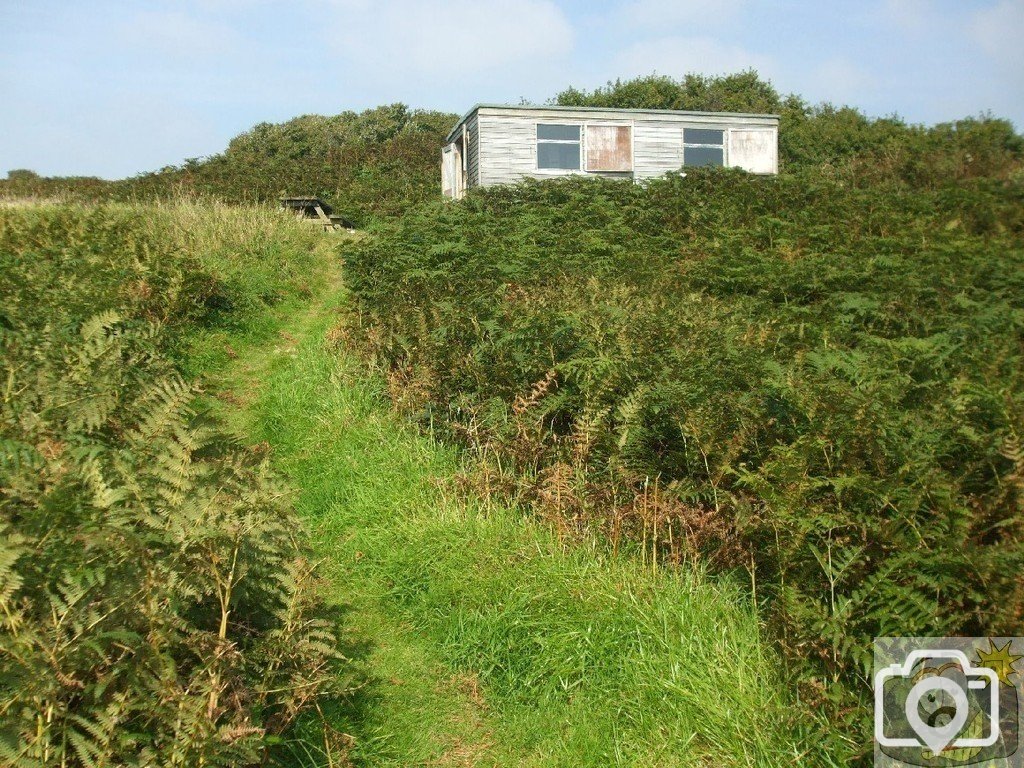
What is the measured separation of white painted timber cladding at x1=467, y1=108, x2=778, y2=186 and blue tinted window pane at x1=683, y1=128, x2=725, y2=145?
16 centimetres

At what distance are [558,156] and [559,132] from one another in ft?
2.48

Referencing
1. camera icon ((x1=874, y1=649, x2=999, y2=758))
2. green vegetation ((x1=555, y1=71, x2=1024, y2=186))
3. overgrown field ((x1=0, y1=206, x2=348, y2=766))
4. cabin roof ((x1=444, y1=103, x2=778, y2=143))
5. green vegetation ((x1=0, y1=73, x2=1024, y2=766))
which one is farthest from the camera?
cabin roof ((x1=444, y1=103, x2=778, y2=143))

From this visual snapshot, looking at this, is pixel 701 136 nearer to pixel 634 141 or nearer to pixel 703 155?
pixel 703 155

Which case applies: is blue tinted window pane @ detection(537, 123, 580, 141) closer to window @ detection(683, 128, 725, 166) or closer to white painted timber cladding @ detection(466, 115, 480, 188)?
white painted timber cladding @ detection(466, 115, 480, 188)

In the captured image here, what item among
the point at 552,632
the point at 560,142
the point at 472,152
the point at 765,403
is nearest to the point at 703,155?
the point at 560,142

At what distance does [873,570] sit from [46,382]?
13.5 feet

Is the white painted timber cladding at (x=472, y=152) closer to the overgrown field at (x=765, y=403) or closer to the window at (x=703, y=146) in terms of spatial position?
the window at (x=703, y=146)

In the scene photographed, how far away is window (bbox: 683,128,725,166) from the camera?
25641mm

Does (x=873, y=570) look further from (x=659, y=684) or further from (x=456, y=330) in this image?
(x=456, y=330)

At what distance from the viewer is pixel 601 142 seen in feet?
81.5

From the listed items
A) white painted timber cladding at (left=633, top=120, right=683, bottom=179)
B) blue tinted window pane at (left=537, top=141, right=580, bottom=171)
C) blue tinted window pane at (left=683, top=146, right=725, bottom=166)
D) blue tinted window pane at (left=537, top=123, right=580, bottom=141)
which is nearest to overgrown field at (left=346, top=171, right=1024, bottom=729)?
blue tinted window pane at (left=537, top=141, right=580, bottom=171)

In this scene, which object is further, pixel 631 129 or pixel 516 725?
pixel 631 129

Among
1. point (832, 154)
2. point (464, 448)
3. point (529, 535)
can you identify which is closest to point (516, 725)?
point (529, 535)

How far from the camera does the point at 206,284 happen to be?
10.6m
